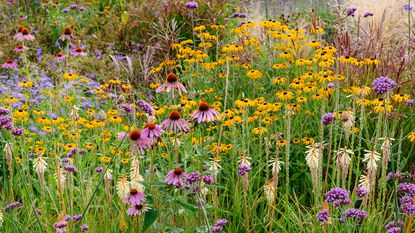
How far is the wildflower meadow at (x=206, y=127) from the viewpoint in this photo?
9.53 feet

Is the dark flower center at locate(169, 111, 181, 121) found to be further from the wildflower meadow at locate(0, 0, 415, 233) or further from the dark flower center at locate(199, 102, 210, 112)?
the dark flower center at locate(199, 102, 210, 112)

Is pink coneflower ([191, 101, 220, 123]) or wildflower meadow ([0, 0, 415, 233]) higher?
pink coneflower ([191, 101, 220, 123])

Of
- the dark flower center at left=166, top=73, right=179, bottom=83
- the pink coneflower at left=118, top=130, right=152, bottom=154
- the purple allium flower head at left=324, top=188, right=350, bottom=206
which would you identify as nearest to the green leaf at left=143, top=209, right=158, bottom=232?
the pink coneflower at left=118, top=130, right=152, bottom=154

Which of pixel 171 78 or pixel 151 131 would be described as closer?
pixel 151 131

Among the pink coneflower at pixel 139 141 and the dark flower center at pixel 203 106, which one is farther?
the dark flower center at pixel 203 106

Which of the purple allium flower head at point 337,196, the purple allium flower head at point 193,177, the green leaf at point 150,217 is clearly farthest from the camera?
the green leaf at point 150,217

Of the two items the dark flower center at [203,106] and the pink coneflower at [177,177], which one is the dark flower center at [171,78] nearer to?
the dark flower center at [203,106]

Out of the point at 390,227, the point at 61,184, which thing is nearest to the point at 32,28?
the point at 61,184

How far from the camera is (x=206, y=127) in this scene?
4.87 meters

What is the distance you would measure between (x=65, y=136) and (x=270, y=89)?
1638 millimetres

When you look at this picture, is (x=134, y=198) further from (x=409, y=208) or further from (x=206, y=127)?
(x=206, y=127)

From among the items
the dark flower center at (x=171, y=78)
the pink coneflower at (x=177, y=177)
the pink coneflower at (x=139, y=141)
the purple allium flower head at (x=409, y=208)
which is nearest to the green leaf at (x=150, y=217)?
the pink coneflower at (x=177, y=177)

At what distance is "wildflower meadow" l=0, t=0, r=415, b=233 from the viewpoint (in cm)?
290

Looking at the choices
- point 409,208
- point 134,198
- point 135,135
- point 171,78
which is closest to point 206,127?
point 171,78
